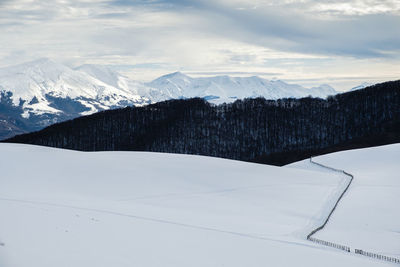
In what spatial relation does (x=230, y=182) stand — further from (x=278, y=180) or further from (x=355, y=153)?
(x=355, y=153)

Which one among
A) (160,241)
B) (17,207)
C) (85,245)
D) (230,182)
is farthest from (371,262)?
(230,182)

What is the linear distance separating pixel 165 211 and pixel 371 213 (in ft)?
70.9

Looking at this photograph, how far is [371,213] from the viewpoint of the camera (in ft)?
141

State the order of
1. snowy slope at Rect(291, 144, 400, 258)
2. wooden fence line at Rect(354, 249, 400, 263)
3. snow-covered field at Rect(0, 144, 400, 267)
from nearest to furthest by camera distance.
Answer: snow-covered field at Rect(0, 144, 400, 267) < wooden fence line at Rect(354, 249, 400, 263) < snowy slope at Rect(291, 144, 400, 258)

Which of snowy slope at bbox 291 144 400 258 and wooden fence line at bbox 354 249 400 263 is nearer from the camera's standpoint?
wooden fence line at bbox 354 249 400 263

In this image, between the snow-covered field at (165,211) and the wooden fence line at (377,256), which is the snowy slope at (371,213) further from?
the wooden fence line at (377,256)

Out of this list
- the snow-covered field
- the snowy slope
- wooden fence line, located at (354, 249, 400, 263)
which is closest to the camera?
the snow-covered field

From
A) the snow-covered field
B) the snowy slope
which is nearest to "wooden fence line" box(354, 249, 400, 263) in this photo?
the snow-covered field

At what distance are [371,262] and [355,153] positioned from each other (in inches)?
3028

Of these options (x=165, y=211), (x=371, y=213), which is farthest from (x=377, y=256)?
→ (x=165, y=211)

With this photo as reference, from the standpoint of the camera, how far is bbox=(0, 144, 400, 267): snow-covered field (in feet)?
71.1

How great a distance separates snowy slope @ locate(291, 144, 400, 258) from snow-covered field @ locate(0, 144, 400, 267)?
0.97 feet

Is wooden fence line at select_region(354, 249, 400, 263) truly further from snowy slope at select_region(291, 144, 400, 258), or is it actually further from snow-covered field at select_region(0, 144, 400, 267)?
snowy slope at select_region(291, 144, 400, 258)

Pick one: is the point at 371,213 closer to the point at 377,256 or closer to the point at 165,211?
the point at 377,256
